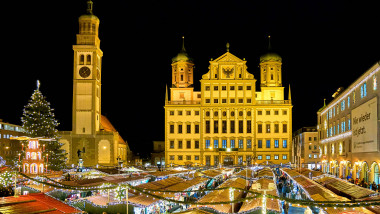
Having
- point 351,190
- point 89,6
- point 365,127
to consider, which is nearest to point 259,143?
point 89,6

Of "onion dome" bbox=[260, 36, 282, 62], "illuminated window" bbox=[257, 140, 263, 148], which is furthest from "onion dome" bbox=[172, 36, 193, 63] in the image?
"illuminated window" bbox=[257, 140, 263, 148]

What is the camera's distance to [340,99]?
164 feet

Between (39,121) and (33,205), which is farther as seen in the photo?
(39,121)

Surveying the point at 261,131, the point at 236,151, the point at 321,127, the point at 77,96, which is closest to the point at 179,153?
the point at 236,151

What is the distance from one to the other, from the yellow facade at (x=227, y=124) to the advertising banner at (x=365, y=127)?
3833cm

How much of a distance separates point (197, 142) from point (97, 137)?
1899 cm

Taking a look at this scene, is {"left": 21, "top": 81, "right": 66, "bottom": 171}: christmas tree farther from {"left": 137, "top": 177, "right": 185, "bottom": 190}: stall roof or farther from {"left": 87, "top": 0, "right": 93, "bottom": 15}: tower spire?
{"left": 87, "top": 0, "right": 93, "bottom": 15}: tower spire

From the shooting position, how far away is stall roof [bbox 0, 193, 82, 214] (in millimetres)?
15141

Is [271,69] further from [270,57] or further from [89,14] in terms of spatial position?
[89,14]

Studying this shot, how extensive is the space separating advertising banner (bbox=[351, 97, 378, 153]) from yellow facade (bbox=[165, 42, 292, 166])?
38328 millimetres

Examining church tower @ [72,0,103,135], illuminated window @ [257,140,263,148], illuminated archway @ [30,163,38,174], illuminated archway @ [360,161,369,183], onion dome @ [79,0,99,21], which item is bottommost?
illuminated archway @ [360,161,369,183]

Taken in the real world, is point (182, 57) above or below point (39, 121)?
above

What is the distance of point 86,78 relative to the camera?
7250cm

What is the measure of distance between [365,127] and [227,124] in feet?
147
